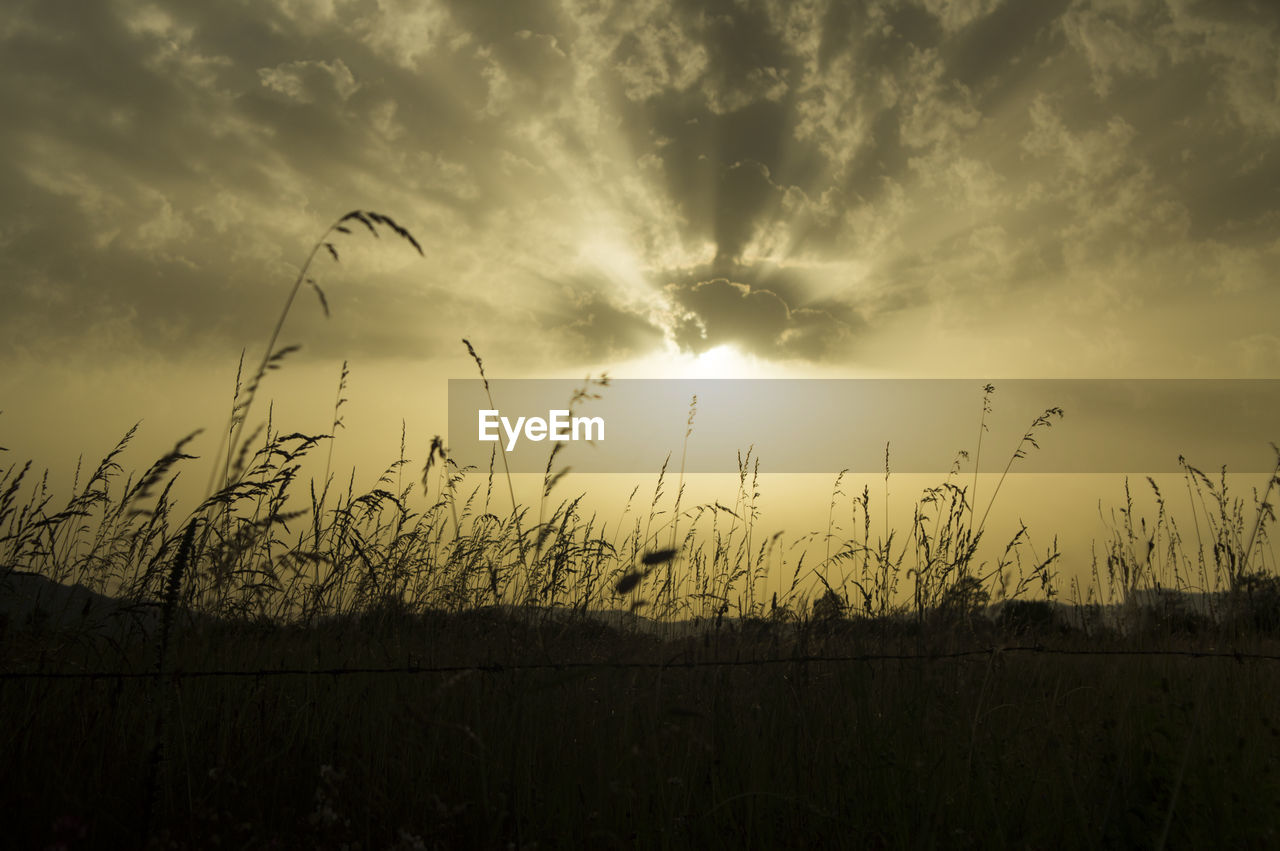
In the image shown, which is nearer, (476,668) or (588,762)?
(476,668)

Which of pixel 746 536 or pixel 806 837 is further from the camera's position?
pixel 746 536

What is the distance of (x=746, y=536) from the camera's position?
6086mm

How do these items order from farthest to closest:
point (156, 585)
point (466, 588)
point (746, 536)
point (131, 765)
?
point (746, 536), point (466, 588), point (156, 585), point (131, 765)

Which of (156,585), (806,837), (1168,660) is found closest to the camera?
(806,837)

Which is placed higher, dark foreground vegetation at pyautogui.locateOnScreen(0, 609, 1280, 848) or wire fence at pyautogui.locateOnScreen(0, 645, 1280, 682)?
wire fence at pyautogui.locateOnScreen(0, 645, 1280, 682)

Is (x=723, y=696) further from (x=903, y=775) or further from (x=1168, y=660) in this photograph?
(x=1168, y=660)

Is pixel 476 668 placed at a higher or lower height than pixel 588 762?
higher

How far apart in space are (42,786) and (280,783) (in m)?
0.73

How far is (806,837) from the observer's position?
8.20 ft

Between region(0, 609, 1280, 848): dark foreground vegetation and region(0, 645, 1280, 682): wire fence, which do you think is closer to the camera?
region(0, 645, 1280, 682): wire fence

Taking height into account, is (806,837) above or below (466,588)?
below

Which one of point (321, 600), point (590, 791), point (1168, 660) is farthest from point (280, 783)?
point (1168, 660)

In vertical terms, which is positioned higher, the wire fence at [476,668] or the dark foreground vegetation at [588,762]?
the wire fence at [476,668]

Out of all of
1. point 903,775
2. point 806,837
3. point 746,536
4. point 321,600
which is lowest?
point 806,837
